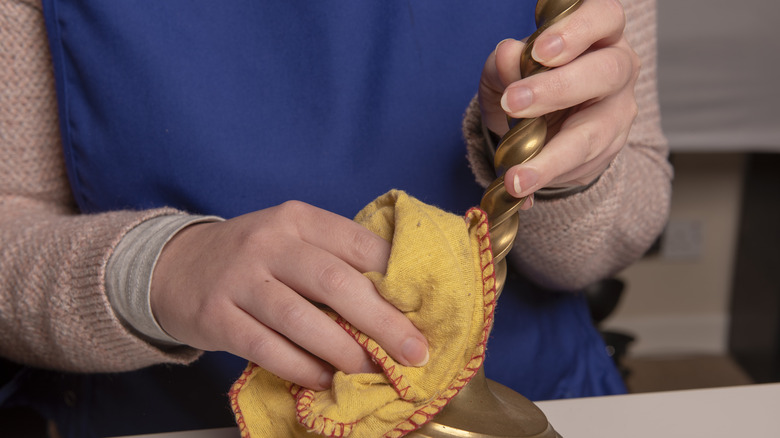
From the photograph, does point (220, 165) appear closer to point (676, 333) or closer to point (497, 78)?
point (497, 78)

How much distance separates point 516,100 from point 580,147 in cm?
6

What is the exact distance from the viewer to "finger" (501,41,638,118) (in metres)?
0.36

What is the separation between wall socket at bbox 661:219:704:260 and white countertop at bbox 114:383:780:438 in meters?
1.09

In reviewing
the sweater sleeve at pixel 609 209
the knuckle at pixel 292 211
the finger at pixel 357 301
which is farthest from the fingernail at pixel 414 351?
the sweater sleeve at pixel 609 209

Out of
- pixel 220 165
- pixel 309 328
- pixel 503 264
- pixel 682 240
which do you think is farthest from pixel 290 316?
pixel 682 240

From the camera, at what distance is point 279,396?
1.23 feet

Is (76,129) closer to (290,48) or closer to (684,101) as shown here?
(290,48)

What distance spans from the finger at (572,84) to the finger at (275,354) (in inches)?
6.5

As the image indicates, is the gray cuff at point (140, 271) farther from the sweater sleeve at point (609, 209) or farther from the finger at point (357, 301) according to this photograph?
the sweater sleeve at point (609, 209)

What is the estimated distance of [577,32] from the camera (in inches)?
14.6

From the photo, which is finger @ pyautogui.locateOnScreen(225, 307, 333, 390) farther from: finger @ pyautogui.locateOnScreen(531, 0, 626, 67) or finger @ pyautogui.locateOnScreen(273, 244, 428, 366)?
finger @ pyautogui.locateOnScreen(531, 0, 626, 67)

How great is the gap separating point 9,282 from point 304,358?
274 mm

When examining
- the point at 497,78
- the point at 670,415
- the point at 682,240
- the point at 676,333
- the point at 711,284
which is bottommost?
the point at 676,333

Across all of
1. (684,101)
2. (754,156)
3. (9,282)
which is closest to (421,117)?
(9,282)
